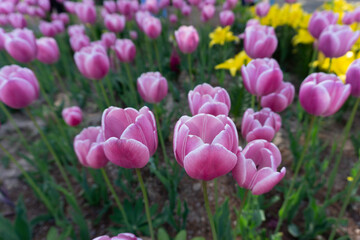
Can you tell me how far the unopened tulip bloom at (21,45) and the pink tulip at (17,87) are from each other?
0.31 m

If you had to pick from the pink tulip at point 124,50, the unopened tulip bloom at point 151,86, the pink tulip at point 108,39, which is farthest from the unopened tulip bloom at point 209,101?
the pink tulip at point 108,39

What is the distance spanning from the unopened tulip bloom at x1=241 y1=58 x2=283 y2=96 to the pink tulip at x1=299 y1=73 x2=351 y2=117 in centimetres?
8

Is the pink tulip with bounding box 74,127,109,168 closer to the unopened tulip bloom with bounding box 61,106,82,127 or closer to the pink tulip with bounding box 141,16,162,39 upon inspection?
the unopened tulip bloom with bounding box 61,106,82,127

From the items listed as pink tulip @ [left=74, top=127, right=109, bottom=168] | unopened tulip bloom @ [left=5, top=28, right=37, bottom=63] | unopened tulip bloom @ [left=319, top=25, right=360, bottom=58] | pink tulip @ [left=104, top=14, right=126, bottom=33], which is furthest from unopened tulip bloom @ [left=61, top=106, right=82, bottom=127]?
unopened tulip bloom @ [left=319, top=25, right=360, bottom=58]

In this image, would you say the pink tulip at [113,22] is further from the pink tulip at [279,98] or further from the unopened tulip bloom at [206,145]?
the unopened tulip bloom at [206,145]

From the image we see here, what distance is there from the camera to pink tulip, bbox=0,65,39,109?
100 cm

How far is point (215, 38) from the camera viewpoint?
87.0 inches

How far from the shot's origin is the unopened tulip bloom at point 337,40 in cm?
103

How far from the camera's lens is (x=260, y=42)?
3.47 feet

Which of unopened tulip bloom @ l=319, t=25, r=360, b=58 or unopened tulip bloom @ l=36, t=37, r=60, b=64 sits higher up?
unopened tulip bloom @ l=319, t=25, r=360, b=58

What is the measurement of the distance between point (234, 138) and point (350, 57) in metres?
1.48

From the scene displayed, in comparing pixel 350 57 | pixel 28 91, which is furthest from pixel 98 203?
pixel 350 57

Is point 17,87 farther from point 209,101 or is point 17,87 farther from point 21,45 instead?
point 209,101

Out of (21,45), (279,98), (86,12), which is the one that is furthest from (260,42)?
(86,12)
